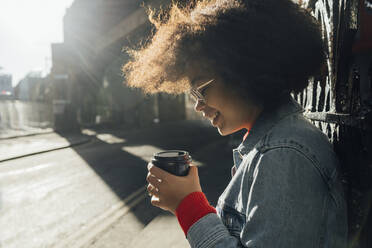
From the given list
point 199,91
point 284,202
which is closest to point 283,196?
point 284,202

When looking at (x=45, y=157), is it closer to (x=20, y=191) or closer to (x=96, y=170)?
(x=96, y=170)

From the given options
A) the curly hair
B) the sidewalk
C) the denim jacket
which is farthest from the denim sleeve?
the sidewalk

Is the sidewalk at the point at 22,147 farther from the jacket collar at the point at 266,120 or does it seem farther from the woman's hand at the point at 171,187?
the jacket collar at the point at 266,120

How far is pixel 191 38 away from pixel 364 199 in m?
1.03

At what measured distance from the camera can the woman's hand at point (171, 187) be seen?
1.24 meters

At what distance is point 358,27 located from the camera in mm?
1302

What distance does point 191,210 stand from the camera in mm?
1190

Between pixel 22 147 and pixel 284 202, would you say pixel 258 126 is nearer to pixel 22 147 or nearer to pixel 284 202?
pixel 284 202

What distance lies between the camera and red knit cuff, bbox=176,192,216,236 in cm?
118

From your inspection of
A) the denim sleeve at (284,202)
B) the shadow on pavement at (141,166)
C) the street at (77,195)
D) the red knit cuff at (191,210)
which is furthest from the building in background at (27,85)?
the denim sleeve at (284,202)

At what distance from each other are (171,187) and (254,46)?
650 mm

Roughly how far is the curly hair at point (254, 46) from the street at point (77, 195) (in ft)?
9.99

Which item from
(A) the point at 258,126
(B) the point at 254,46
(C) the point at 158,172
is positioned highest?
(B) the point at 254,46

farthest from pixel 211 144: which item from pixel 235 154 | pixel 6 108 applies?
pixel 6 108
